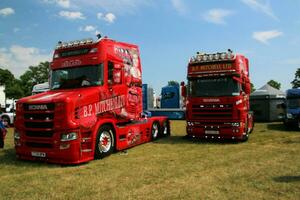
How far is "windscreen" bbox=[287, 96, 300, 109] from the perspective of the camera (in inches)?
764

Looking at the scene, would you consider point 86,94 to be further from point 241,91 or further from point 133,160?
point 241,91

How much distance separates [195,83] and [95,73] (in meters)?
4.85

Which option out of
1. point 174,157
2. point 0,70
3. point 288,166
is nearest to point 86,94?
point 174,157

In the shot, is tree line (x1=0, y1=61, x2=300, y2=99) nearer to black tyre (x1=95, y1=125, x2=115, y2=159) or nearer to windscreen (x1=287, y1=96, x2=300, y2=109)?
windscreen (x1=287, y1=96, x2=300, y2=109)

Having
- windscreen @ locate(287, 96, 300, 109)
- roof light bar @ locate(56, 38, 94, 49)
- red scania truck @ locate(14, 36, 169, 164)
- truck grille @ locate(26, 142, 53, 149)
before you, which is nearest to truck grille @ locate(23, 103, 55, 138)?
red scania truck @ locate(14, 36, 169, 164)

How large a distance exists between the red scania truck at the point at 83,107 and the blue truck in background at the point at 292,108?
9854 millimetres

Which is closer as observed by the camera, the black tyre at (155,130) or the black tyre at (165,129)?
the black tyre at (155,130)

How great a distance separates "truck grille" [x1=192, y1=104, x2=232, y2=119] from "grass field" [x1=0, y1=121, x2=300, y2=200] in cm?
193

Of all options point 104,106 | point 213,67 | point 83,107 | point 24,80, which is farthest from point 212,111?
point 24,80

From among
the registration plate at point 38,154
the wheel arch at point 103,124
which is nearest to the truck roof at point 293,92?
the wheel arch at point 103,124

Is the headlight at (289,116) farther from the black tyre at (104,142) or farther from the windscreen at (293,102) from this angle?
the black tyre at (104,142)

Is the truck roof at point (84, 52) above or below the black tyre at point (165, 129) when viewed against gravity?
above

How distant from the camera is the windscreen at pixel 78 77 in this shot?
10547 mm

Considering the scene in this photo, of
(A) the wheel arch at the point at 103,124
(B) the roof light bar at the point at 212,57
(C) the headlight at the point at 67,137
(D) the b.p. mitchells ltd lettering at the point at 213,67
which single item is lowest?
(C) the headlight at the point at 67,137
